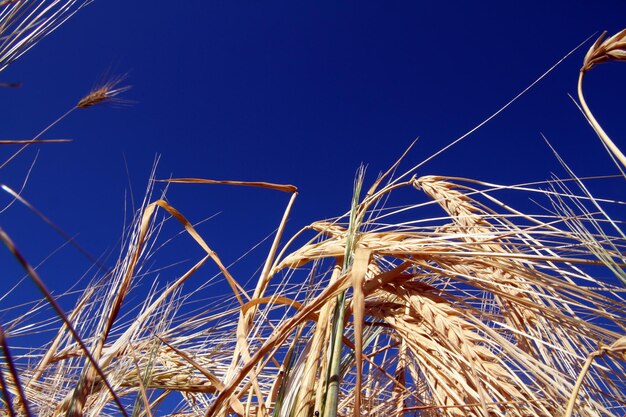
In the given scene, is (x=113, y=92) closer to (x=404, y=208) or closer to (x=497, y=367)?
(x=404, y=208)

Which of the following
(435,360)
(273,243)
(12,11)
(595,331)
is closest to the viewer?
(12,11)

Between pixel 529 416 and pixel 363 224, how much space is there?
50 cm

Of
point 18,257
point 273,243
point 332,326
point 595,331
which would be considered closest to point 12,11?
point 18,257

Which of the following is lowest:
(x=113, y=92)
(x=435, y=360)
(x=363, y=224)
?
(x=435, y=360)

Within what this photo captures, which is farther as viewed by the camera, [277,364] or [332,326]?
[277,364]

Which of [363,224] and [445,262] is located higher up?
[363,224]

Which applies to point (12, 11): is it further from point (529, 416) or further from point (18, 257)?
point (529, 416)

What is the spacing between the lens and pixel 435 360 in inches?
32.6

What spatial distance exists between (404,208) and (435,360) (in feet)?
1.32

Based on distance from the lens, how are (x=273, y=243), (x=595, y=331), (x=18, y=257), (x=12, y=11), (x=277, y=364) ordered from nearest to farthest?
(x=18, y=257)
(x=12, y=11)
(x=595, y=331)
(x=277, y=364)
(x=273, y=243)

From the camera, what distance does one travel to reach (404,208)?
3.72 ft

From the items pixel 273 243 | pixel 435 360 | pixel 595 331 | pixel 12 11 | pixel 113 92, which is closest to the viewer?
pixel 12 11

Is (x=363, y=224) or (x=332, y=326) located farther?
(x=363, y=224)

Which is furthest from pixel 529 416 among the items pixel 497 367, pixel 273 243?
pixel 273 243
